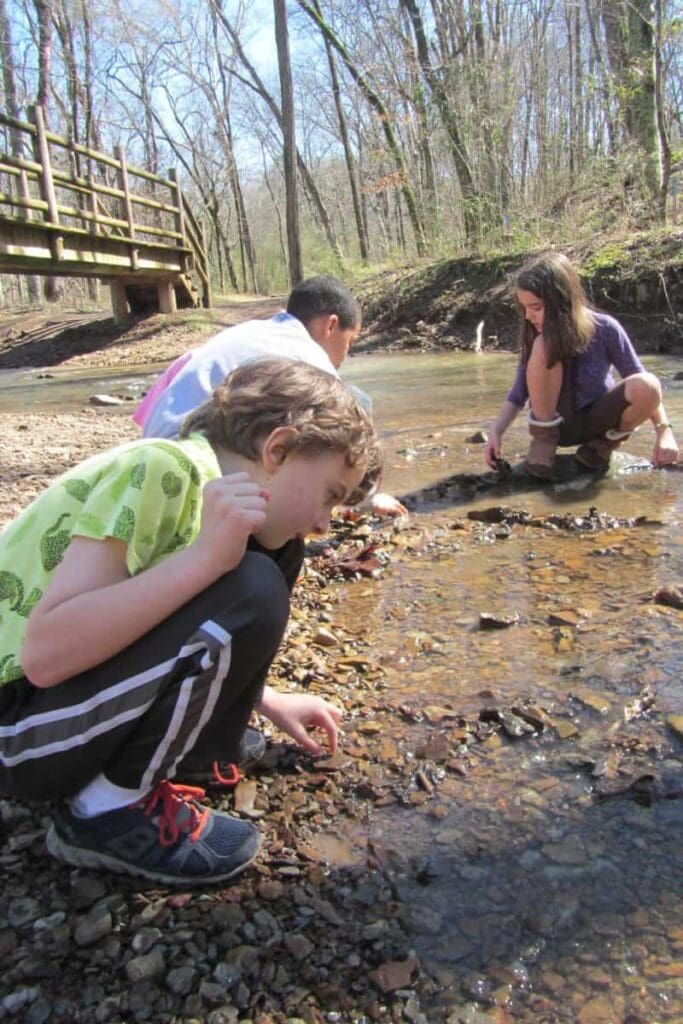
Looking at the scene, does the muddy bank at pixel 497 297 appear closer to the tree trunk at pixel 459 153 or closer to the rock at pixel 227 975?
the tree trunk at pixel 459 153

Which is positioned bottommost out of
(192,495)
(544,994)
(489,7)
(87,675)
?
(544,994)

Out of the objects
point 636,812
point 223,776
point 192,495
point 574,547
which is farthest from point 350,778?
point 574,547

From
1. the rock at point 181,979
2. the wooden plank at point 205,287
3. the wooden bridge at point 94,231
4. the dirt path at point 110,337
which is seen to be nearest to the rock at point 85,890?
the rock at point 181,979

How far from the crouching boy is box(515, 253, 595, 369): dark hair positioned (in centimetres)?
252

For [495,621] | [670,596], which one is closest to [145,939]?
[495,621]

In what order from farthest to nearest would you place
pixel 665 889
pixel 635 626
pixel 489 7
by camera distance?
pixel 489 7 → pixel 635 626 → pixel 665 889

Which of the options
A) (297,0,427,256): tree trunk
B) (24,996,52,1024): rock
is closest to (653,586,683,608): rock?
(24,996,52,1024): rock

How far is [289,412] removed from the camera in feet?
4.71

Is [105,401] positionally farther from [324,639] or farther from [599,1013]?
[599,1013]

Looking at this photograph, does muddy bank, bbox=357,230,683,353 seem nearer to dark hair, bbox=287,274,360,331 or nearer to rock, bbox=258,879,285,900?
dark hair, bbox=287,274,360,331

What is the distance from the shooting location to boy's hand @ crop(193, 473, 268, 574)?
1261mm

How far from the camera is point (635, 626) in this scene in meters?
2.22

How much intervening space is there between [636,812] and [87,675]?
1.00 meters

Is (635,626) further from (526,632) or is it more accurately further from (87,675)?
(87,675)
